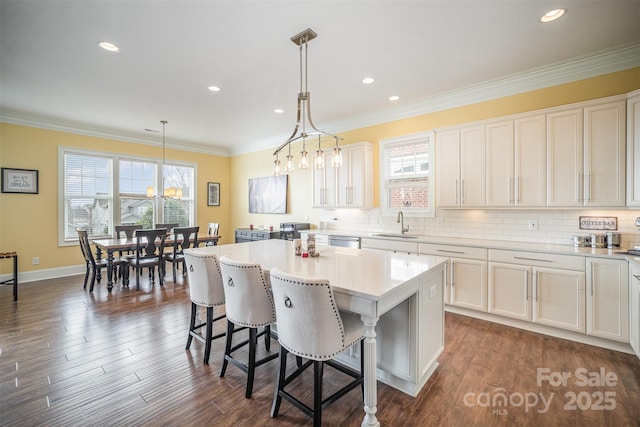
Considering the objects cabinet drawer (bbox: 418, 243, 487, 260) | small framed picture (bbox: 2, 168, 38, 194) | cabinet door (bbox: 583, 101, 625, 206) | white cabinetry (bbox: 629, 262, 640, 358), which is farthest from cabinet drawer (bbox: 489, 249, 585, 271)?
small framed picture (bbox: 2, 168, 38, 194)

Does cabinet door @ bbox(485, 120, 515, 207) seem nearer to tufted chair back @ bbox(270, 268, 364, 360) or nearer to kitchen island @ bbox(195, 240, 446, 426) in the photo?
kitchen island @ bbox(195, 240, 446, 426)

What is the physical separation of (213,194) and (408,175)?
209 inches

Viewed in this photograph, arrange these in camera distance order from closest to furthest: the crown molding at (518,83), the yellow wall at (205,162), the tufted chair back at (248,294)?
the tufted chair back at (248,294) < the crown molding at (518,83) < the yellow wall at (205,162)

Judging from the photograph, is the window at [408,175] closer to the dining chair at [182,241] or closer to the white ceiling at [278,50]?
the white ceiling at [278,50]

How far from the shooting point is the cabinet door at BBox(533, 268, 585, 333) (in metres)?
2.74

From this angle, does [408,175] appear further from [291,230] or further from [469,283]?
[291,230]

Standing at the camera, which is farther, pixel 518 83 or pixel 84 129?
pixel 84 129

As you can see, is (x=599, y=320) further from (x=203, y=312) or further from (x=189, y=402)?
(x=203, y=312)

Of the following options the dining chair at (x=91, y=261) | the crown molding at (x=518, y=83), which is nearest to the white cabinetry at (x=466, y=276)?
the crown molding at (x=518, y=83)

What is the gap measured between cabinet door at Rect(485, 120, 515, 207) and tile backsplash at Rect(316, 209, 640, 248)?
28 cm

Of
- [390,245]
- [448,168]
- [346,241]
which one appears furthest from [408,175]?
[346,241]

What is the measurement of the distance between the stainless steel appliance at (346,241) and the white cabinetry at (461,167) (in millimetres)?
1317

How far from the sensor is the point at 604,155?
111 inches

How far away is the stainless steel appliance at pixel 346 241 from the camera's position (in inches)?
172
